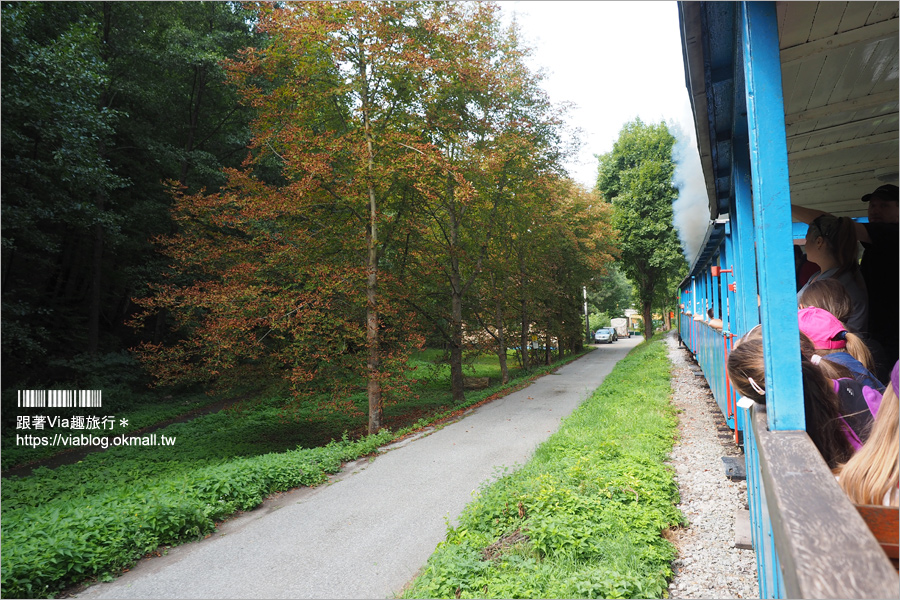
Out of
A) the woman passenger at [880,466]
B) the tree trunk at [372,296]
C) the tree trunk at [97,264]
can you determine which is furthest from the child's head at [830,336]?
the tree trunk at [97,264]

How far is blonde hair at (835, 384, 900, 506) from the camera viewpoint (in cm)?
125

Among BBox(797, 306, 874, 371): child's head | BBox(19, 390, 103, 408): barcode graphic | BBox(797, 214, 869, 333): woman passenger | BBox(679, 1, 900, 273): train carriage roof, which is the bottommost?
BBox(19, 390, 103, 408): barcode graphic

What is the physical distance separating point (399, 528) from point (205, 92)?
1910 cm

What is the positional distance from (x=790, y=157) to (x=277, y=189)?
9.01m

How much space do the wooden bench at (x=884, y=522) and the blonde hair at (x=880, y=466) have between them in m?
0.04

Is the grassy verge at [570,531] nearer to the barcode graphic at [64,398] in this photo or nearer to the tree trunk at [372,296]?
the tree trunk at [372,296]

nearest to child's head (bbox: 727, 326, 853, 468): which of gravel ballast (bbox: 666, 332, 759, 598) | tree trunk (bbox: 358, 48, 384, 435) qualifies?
gravel ballast (bbox: 666, 332, 759, 598)

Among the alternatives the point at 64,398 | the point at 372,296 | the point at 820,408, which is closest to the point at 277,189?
the point at 372,296

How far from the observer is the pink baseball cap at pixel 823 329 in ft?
6.47

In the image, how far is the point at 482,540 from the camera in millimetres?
4438

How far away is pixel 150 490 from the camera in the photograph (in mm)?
6191

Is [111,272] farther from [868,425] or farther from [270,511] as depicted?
[868,425]

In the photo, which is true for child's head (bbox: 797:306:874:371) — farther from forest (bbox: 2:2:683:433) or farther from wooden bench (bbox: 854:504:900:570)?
forest (bbox: 2:2:683:433)

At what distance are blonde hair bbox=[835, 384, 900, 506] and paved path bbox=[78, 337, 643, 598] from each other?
353 centimetres
